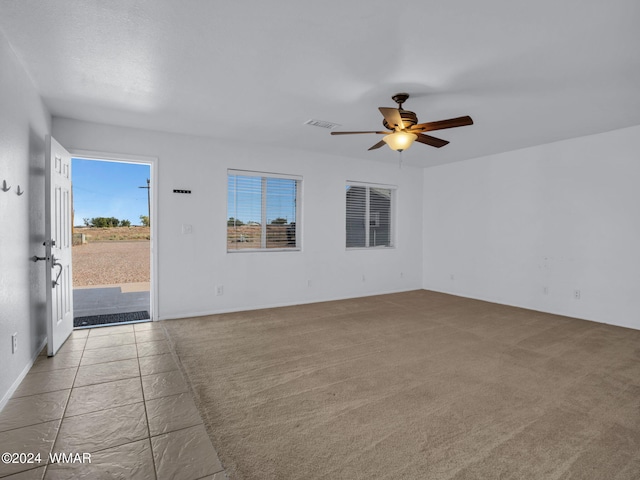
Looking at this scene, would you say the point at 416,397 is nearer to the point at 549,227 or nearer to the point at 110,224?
the point at 549,227

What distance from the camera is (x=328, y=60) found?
2.63 m

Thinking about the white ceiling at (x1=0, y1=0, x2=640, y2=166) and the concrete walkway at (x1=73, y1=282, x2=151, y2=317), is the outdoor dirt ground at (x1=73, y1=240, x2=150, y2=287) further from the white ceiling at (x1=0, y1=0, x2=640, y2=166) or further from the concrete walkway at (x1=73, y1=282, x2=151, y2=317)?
the white ceiling at (x1=0, y1=0, x2=640, y2=166)

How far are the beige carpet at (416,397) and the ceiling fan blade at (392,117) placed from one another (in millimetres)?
2194

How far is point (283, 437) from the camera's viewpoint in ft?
6.54

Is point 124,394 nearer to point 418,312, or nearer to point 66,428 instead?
point 66,428

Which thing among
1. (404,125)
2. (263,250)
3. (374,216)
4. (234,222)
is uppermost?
(404,125)

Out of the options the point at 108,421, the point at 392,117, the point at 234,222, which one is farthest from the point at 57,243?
the point at 392,117

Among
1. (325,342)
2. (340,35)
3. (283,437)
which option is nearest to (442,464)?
(283,437)

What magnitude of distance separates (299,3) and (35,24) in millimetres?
1729

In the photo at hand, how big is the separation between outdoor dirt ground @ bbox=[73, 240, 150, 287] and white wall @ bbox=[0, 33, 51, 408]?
464 cm

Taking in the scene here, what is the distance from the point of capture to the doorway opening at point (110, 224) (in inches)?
303

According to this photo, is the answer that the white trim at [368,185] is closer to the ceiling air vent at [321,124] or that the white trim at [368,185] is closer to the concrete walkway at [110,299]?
the ceiling air vent at [321,124]

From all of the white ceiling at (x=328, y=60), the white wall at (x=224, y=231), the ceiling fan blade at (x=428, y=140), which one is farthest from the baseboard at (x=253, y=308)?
the ceiling fan blade at (x=428, y=140)

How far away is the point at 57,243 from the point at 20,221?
0.68 meters
